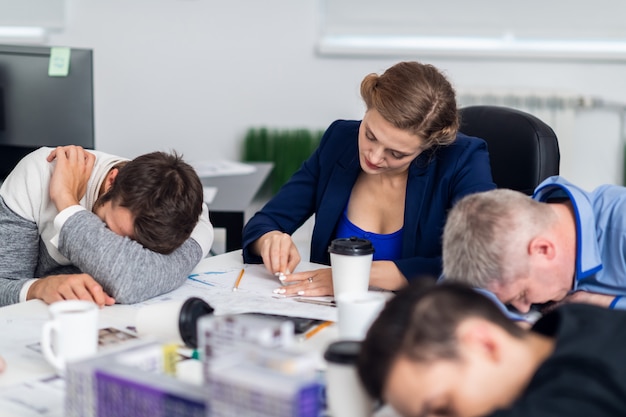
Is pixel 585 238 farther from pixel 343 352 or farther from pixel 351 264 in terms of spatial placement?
pixel 343 352

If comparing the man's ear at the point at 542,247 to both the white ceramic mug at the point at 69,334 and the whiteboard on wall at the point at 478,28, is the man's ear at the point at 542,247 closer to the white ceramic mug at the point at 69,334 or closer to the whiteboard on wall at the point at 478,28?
the white ceramic mug at the point at 69,334

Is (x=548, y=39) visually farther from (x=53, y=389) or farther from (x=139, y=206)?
(x=53, y=389)

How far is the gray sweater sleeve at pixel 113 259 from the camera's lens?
1505 mm

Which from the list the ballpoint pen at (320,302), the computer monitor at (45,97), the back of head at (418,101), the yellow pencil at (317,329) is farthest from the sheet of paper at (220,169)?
the yellow pencil at (317,329)

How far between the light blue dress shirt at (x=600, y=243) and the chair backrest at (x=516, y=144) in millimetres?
447

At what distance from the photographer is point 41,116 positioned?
7.44ft

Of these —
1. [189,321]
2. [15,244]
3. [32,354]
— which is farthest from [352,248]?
[15,244]

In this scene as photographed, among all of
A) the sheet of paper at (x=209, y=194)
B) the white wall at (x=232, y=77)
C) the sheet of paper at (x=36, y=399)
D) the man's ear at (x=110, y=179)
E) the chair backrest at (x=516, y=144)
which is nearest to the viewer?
the sheet of paper at (x=36, y=399)

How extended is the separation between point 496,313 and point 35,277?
1.17m

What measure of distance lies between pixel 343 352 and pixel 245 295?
2.24 ft

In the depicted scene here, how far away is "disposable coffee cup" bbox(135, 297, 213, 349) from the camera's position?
4.00 ft

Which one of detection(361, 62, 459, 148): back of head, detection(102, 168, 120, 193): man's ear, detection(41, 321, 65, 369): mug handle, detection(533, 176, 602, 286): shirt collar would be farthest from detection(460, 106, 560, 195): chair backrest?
detection(41, 321, 65, 369): mug handle

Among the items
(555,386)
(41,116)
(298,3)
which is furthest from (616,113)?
(555,386)

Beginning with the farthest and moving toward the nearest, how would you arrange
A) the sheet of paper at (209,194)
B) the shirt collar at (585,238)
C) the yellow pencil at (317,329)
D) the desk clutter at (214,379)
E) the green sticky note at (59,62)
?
the sheet of paper at (209,194), the green sticky note at (59,62), the shirt collar at (585,238), the yellow pencil at (317,329), the desk clutter at (214,379)
